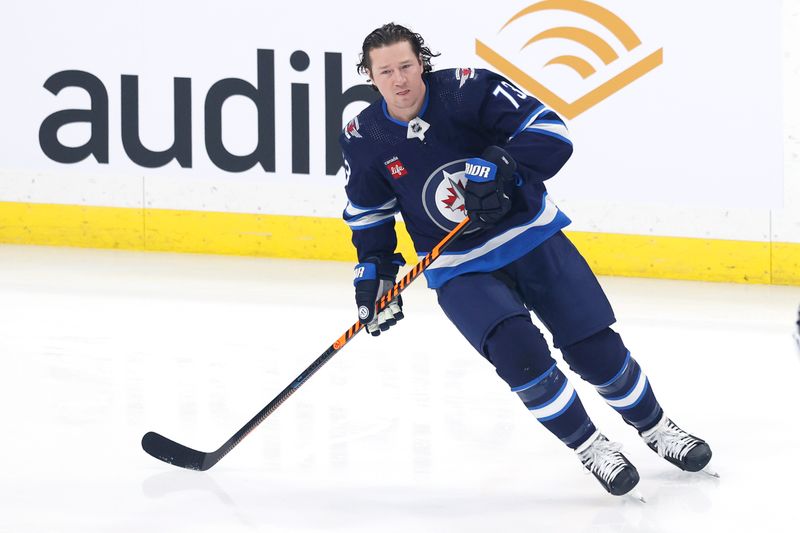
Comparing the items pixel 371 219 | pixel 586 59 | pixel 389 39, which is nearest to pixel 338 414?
pixel 371 219

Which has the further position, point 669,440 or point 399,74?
point 669,440

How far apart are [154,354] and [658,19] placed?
2.35m

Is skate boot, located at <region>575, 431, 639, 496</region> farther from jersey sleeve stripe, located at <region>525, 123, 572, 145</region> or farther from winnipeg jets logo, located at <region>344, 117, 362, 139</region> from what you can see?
winnipeg jets logo, located at <region>344, 117, 362, 139</region>

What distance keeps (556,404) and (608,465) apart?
0.16 metres

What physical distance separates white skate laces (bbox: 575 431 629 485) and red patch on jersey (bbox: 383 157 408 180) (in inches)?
26.6

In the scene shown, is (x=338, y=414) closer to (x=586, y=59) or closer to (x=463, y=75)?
(x=463, y=75)

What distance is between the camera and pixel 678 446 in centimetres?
302

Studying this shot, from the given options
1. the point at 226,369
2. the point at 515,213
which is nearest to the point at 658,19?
the point at 226,369

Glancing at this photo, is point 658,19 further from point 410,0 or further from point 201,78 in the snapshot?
point 201,78

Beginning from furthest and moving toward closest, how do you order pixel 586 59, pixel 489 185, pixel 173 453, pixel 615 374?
1. pixel 586 59
2. pixel 173 453
3. pixel 615 374
4. pixel 489 185

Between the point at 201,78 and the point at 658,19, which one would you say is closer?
the point at 658,19

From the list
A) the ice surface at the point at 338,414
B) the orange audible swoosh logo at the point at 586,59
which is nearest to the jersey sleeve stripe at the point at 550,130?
the ice surface at the point at 338,414

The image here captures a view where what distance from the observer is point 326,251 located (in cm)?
586

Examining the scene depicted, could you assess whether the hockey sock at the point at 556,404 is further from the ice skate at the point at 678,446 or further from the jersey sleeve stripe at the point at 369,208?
the jersey sleeve stripe at the point at 369,208
